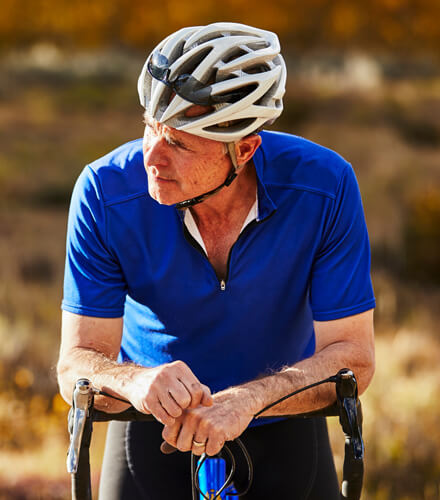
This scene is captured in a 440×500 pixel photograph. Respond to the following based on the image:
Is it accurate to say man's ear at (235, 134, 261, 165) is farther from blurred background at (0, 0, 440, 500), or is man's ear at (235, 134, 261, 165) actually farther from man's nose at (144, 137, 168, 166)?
blurred background at (0, 0, 440, 500)

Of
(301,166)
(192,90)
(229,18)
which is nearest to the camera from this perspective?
(192,90)

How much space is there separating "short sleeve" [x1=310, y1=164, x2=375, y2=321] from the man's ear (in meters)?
0.29

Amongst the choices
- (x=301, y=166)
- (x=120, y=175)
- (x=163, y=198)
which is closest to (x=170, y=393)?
(x=163, y=198)

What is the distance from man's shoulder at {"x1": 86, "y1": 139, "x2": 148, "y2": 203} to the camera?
98.4 inches

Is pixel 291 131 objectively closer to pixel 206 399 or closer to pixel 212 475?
pixel 212 475

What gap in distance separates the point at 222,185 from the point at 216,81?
307mm

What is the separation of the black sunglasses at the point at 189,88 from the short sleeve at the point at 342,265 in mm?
453

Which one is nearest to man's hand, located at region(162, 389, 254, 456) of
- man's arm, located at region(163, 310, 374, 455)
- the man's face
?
man's arm, located at region(163, 310, 374, 455)

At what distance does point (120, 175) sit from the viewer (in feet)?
8.31

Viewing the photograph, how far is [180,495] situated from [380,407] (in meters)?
3.73

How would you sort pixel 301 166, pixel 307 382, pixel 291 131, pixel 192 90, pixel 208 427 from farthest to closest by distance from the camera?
pixel 291 131 < pixel 301 166 < pixel 192 90 < pixel 307 382 < pixel 208 427

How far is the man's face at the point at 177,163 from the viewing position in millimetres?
2307

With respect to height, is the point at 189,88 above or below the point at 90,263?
above

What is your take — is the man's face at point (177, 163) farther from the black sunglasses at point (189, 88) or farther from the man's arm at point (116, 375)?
the man's arm at point (116, 375)
